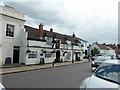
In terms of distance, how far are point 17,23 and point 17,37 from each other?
6.66ft

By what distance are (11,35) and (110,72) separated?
716 inches

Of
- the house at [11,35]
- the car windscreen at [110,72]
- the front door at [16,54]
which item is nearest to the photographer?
the car windscreen at [110,72]

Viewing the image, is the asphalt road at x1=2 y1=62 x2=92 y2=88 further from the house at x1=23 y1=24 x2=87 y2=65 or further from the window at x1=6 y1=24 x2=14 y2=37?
the house at x1=23 y1=24 x2=87 y2=65

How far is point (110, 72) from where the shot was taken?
395 centimetres

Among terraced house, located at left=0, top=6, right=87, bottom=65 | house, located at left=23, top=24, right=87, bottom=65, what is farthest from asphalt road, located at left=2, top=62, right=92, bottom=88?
house, located at left=23, top=24, right=87, bottom=65

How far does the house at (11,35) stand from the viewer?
61.5ft

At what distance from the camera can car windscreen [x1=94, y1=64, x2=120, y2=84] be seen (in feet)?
11.9

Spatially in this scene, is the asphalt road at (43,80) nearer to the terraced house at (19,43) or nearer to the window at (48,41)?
the terraced house at (19,43)

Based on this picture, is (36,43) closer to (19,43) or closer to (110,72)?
(19,43)

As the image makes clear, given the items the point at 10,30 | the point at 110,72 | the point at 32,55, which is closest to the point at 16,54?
the point at 32,55

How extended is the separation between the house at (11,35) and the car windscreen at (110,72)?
16451 millimetres

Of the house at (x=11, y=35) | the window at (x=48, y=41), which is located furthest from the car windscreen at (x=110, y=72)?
the window at (x=48, y=41)

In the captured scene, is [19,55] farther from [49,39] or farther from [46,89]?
[46,89]

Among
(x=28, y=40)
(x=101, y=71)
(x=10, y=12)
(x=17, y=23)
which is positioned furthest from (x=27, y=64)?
(x=101, y=71)
